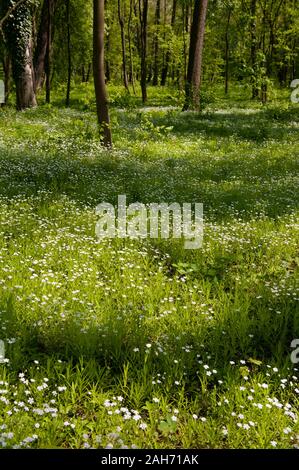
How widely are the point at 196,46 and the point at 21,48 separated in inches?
395

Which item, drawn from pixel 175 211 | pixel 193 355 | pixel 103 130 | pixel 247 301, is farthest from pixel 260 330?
pixel 103 130

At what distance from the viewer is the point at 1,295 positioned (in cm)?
603

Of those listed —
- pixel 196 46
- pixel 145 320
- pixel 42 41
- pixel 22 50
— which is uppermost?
pixel 42 41

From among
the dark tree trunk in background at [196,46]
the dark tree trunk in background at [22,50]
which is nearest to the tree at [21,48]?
the dark tree trunk in background at [22,50]

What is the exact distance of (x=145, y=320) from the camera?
231 inches

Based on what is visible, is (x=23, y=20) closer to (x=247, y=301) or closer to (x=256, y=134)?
(x=256, y=134)

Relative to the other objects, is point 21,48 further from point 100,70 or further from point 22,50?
point 100,70

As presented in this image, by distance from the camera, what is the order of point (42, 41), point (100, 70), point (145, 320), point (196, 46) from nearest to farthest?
point (145, 320), point (100, 70), point (196, 46), point (42, 41)

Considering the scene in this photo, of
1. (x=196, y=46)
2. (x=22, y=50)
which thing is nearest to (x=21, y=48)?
(x=22, y=50)

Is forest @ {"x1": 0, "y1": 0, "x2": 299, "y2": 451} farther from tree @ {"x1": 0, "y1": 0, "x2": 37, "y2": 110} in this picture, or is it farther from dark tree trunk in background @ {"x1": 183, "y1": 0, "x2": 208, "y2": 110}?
dark tree trunk in background @ {"x1": 183, "y1": 0, "x2": 208, "y2": 110}

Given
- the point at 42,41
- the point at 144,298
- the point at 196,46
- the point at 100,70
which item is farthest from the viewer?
the point at 42,41

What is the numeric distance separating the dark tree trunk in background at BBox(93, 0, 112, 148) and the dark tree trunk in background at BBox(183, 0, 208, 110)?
1120 cm
